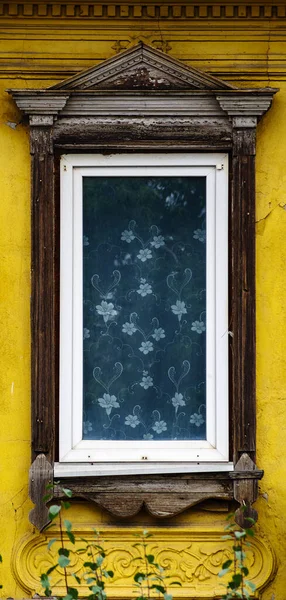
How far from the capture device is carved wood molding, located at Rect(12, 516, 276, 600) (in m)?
5.22

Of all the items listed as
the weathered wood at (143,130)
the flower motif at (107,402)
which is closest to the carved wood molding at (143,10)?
the weathered wood at (143,130)

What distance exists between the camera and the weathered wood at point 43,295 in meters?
5.21

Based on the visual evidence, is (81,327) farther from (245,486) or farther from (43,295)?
(245,486)

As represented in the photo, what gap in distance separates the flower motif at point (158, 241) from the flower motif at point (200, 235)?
18cm

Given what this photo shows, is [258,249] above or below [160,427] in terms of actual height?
above

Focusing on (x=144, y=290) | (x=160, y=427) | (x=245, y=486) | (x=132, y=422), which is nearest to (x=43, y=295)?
(x=144, y=290)

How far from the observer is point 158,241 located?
17.7ft

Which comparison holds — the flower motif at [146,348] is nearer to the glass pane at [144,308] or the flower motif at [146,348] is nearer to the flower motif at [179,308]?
the glass pane at [144,308]

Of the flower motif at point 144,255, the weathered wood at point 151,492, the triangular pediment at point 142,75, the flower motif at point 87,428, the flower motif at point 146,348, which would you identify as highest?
the triangular pediment at point 142,75

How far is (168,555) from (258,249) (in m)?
1.73

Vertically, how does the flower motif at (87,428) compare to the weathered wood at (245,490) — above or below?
above

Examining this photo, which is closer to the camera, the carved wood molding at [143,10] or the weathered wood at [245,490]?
the weathered wood at [245,490]

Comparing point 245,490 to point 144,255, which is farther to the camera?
point 144,255

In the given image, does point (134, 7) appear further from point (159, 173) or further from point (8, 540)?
point (8, 540)
